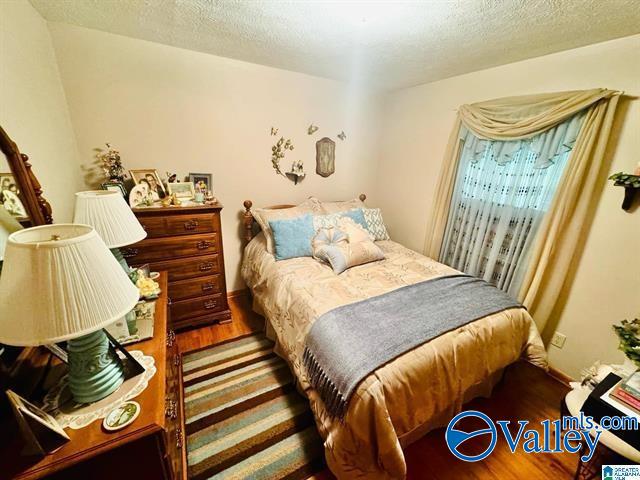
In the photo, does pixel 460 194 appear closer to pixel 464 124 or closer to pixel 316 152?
pixel 464 124

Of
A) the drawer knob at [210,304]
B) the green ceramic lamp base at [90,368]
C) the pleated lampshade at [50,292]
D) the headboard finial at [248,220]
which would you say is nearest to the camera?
the pleated lampshade at [50,292]

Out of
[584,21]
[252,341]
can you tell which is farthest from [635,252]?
[252,341]

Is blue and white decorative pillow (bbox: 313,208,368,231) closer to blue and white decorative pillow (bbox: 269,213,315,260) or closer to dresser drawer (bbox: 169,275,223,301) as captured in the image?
blue and white decorative pillow (bbox: 269,213,315,260)

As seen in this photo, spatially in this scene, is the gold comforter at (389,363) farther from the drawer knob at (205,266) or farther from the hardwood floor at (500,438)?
the drawer knob at (205,266)

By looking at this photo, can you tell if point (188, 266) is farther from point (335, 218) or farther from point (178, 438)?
point (335, 218)

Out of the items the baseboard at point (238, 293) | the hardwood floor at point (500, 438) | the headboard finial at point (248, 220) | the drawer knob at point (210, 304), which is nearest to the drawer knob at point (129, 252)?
the drawer knob at point (210, 304)

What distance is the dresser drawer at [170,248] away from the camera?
1.78 meters

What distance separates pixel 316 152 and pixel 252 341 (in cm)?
205

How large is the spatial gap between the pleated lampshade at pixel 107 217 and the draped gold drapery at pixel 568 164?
253 centimetres

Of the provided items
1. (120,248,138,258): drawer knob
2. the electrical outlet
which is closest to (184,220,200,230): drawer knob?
(120,248,138,258): drawer knob

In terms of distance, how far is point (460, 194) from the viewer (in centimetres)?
232

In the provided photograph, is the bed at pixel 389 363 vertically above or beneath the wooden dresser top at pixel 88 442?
beneath

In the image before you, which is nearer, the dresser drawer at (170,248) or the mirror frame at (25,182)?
the mirror frame at (25,182)

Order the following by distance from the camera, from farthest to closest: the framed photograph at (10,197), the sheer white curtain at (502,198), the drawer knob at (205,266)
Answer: the drawer knob at (205,266) < the sheer white curtain at (502,198) < the framed photograph at (10,197)
